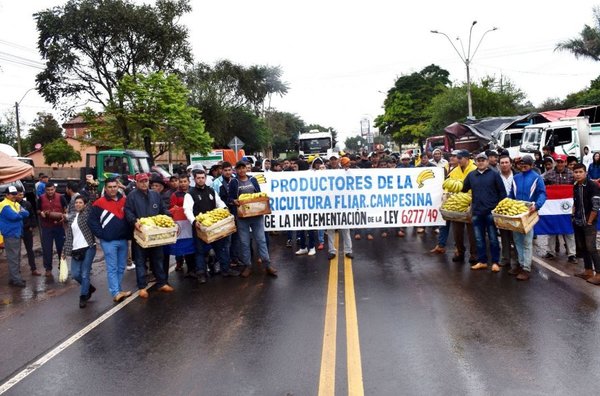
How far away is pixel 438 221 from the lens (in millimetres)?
10555

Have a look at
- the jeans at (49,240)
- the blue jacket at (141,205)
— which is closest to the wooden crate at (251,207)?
the blue jacket at (141,205)

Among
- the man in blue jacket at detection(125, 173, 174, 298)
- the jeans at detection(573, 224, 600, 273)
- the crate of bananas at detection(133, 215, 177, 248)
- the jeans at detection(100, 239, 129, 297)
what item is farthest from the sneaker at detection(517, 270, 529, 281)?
the jeans at detection(100, 239, 129, 297)

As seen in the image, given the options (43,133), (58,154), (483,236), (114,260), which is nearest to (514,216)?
(483,236)

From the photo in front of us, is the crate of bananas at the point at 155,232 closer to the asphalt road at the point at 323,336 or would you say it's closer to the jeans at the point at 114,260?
the jeans at the point at 114,260

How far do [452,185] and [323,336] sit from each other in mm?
5173

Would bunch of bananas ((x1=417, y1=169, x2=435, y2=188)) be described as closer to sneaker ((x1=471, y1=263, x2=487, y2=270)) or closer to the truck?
sneaker ((x1=471, y1=263, x2=487, y2=270))

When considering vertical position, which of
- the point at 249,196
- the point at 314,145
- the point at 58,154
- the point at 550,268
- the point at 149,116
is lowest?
the point at 550,268

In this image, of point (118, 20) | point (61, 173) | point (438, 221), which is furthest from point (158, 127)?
point (438, 221)

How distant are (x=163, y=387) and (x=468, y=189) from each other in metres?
6.33

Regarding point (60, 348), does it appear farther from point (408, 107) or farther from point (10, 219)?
point (408, 107)

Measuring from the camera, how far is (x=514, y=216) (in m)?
8.05

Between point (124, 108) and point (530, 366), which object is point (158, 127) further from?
point (530, 366)

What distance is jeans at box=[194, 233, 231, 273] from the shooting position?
9.12 meters

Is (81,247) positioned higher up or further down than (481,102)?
further down
